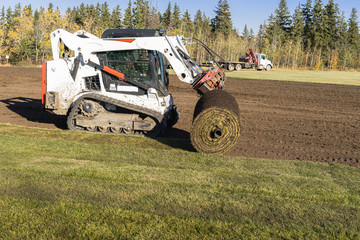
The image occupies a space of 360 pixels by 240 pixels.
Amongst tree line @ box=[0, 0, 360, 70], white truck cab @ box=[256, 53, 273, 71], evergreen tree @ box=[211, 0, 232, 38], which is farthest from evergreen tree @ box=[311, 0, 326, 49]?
white truck cab @ box=[256, 53, 273, 71]

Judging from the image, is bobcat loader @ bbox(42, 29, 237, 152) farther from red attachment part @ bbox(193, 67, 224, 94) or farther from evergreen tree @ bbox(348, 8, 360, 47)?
evergreen tree @ bbox(348, 8, 360, 47)

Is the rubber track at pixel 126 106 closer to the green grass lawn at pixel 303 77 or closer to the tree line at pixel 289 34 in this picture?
the green grass lawn at pixel 303 77

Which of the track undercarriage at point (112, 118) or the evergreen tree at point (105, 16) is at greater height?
the evergreen tree at point (105, 16)

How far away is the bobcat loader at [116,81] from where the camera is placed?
1020cm

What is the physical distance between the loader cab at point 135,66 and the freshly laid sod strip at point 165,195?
2.19m

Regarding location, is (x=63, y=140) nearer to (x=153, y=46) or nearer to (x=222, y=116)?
(x=153, y=46)

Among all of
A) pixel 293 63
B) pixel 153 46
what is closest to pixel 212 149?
pixel 153 46

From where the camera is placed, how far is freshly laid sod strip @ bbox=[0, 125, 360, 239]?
4.93 meters

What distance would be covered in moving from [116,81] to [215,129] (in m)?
→ 3.62

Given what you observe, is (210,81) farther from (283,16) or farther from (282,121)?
(283,16)

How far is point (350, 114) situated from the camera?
1580cm

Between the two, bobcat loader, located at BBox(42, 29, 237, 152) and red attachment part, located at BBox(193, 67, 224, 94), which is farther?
bobcat loader, located at BBox(42, 29, 237, 152)

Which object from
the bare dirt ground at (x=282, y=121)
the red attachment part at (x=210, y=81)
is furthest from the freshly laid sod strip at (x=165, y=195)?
the red attachment part at (x=210, y=81)

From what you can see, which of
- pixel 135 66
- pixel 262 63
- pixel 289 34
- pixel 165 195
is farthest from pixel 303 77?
pixel 289 34
